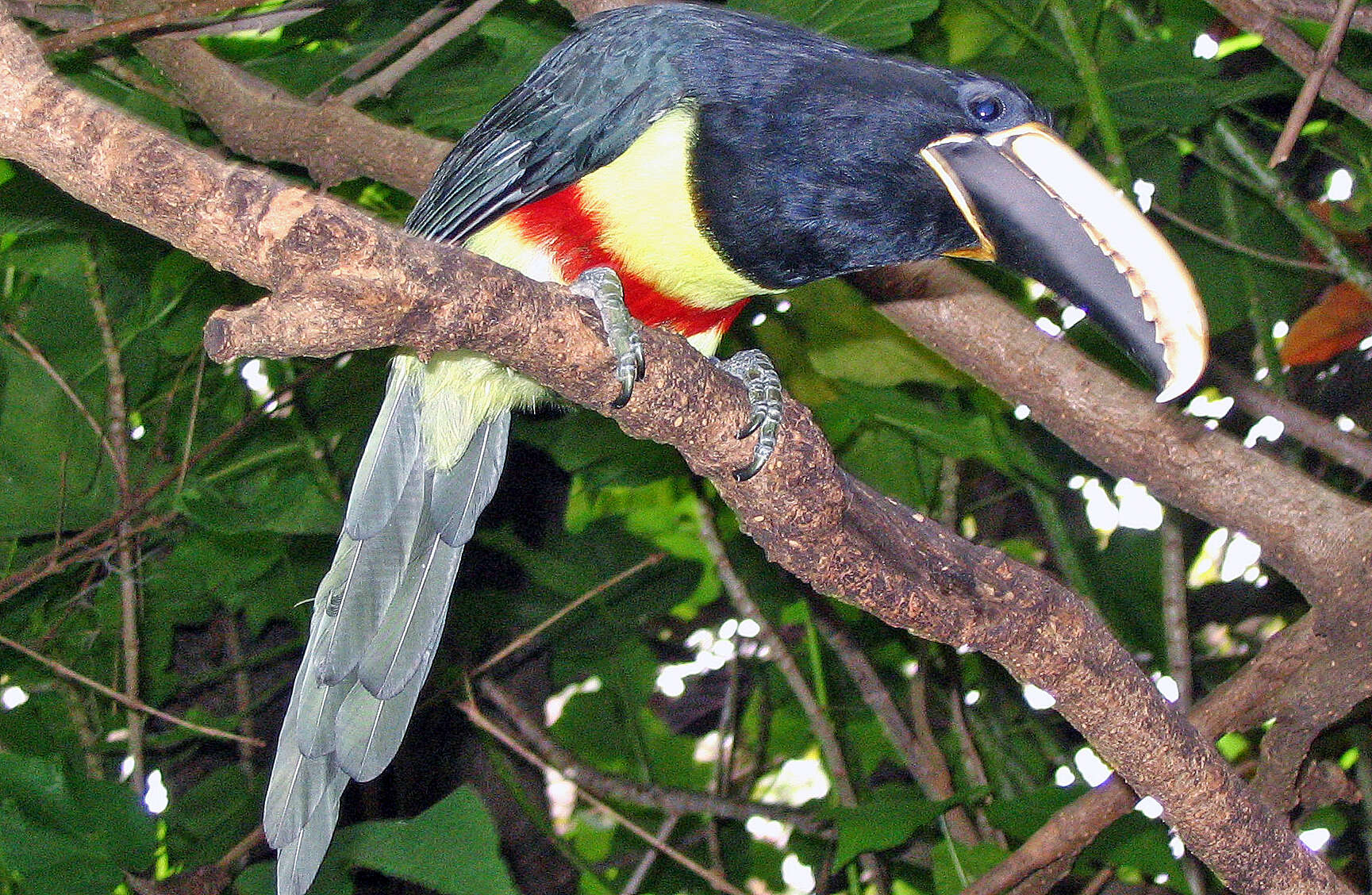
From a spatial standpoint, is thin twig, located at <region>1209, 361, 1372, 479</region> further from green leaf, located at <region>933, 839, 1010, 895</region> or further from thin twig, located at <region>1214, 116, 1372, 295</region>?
green leaf, located at <region>933, 839, 1010, 895</region>

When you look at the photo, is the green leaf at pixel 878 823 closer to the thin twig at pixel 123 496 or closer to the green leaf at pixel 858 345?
the green leaf at pixel 858 345

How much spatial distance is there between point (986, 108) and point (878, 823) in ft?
3.56

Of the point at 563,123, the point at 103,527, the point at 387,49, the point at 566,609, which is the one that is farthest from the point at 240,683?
the point at 563,123

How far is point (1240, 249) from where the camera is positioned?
2.54 metres

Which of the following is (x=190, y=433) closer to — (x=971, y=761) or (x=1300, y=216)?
(x=971, y=761)

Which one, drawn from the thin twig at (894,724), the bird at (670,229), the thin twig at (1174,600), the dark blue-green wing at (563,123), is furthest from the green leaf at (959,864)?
the dark blue-green wing at (563,123)

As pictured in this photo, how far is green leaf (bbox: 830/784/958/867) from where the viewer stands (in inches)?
79.4

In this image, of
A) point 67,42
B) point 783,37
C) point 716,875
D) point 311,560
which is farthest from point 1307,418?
point 67,42

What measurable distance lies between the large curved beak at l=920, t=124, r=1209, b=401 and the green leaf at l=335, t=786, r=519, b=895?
104 centimetres

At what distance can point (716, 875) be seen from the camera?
8.16 feet

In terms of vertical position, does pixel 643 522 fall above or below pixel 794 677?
above

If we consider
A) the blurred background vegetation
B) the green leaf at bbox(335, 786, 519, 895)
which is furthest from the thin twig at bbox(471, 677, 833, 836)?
the green leaf at bbox(335, 786, 519, 895)

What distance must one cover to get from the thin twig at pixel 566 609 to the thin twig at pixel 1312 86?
1.48m

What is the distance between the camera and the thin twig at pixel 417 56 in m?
2.38
